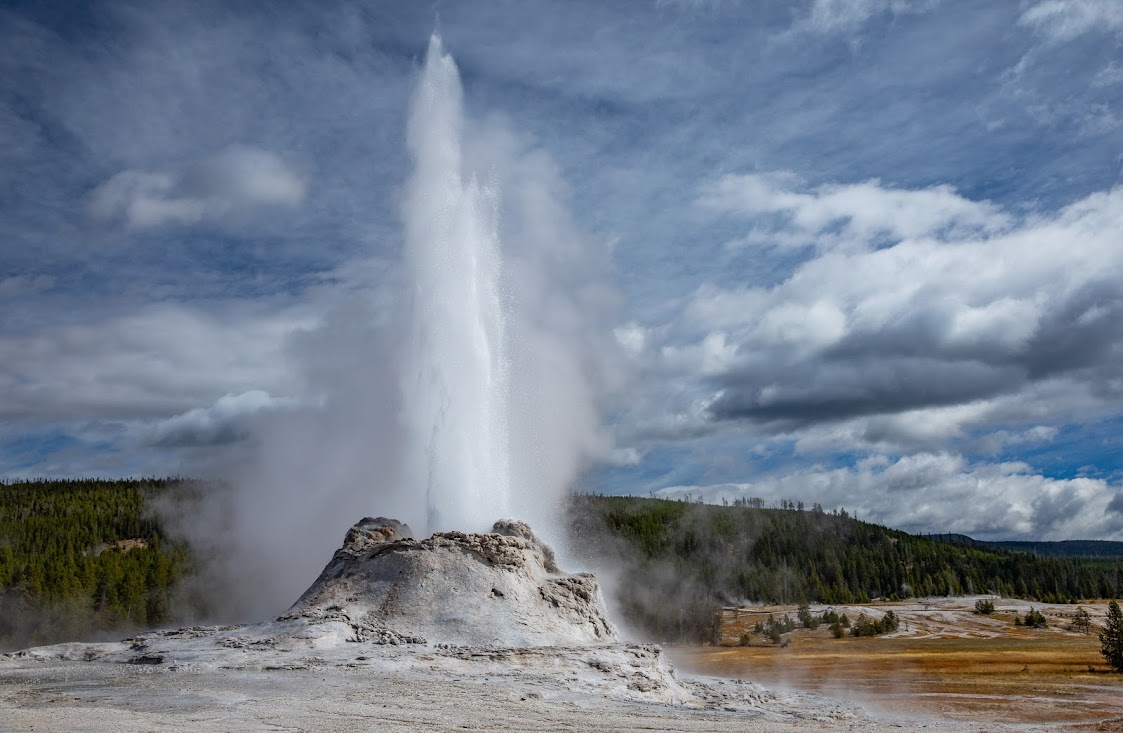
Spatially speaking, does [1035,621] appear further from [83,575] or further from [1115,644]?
[83,575]

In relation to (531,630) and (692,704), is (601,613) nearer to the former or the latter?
(531,630)

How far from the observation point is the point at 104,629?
63625 mm

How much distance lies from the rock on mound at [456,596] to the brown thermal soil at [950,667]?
26.4 ft

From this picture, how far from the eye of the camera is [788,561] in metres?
124

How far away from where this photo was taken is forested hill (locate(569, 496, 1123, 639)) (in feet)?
341

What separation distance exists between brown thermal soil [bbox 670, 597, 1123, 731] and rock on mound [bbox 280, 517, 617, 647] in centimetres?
806

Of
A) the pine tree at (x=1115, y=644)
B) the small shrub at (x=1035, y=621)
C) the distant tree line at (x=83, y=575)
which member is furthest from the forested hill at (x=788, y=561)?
the pine tree at (x=1115, y=644)

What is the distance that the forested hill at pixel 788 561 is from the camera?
104062 mm

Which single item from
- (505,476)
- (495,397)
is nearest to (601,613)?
(505,476)

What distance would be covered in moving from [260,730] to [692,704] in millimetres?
9969

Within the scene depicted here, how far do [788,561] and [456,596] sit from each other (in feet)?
364

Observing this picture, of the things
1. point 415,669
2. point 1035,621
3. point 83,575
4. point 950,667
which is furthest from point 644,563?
point 415,669

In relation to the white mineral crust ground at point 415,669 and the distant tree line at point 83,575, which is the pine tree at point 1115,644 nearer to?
the white mineral crust ground at point 415,669

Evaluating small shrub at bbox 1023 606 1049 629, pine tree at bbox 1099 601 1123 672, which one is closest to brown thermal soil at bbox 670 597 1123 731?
pine tree at bbox 1099 601 1123 672
